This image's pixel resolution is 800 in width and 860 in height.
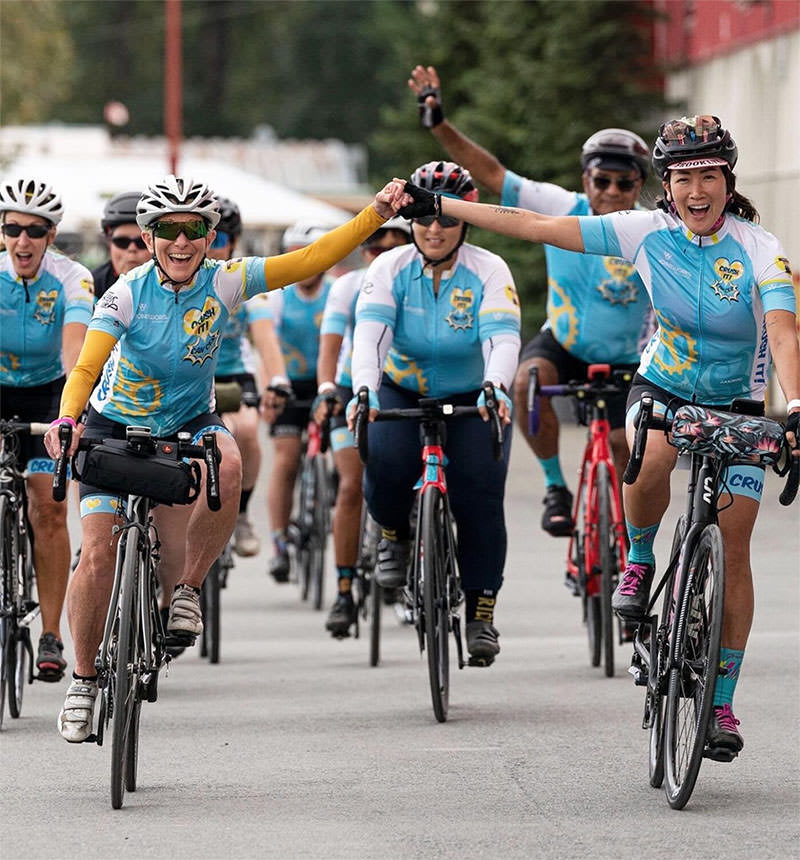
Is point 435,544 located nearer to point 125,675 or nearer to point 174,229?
point 174,229

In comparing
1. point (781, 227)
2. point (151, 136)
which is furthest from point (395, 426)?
point (151, 136)

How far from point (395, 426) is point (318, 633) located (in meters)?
3.13

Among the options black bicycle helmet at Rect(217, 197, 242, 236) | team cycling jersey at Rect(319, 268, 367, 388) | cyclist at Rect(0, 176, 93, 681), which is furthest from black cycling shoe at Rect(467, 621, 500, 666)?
black bicycle helmet at Rect(217, 197, 242, 236)

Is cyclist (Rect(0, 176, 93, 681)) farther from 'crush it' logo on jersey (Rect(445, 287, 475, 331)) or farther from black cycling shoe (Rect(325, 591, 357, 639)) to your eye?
black cycling shoe (Rect(325, 591, 357, 639))

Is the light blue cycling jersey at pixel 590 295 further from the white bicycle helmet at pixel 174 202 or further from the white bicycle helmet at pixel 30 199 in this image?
the white bicycle helmet at pixel 174 202

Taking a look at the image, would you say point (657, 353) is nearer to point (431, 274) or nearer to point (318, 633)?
point (431, 274)

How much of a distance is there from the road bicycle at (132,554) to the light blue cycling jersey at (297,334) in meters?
6.70

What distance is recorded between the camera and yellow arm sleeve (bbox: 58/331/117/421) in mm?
7828

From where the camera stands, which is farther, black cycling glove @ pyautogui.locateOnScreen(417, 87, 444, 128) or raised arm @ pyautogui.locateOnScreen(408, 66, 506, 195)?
raised arm @ pyautogui.locateOnScreen(408, 66, 506, 195)

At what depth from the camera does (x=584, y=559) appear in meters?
10.9

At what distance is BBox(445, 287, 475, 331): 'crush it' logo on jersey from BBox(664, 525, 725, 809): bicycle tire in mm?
2657

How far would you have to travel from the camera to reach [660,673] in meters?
7.69

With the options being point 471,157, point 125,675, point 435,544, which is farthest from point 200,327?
point 471,157

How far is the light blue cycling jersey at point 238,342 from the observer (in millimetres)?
12578
